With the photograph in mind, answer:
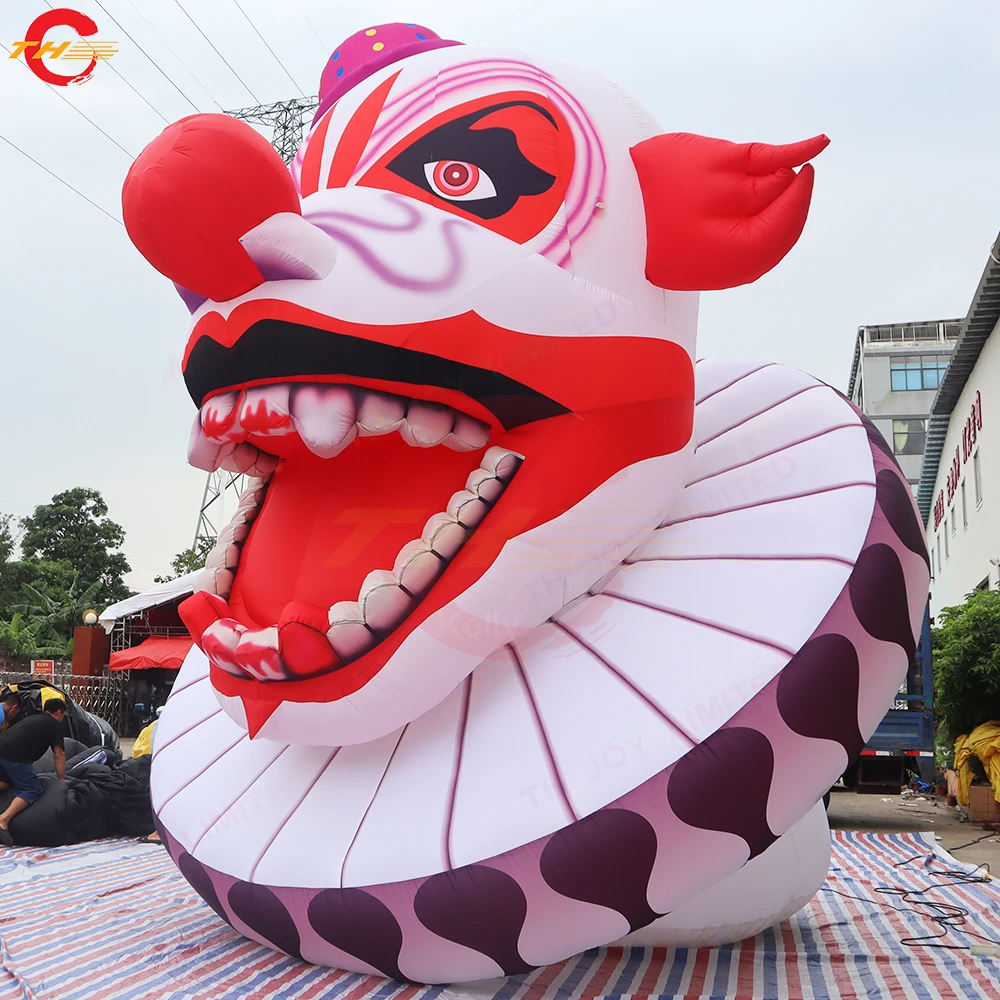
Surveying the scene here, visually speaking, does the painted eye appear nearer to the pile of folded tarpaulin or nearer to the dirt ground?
the pile of folded tarpaulin

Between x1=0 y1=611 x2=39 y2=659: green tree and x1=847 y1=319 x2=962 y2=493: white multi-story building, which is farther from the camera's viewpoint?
x1=847 y1=319 x2=962 y2=493: white multi-story building

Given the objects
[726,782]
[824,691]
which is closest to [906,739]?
[824,691]

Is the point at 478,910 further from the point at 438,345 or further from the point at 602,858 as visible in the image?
the point at 438,345

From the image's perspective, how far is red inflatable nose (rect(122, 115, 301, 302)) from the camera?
7.41 ft

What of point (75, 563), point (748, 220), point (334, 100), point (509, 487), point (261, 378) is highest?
point (334, 100)

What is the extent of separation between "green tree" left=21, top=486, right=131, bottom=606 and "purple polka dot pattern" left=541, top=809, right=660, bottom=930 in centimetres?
3469

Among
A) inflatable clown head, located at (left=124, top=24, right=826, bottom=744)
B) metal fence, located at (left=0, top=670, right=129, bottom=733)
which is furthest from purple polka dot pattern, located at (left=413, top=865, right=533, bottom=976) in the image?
metal fence, located at (left=0, top=670, right=129, bottom=733)

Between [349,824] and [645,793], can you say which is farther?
[349,824]

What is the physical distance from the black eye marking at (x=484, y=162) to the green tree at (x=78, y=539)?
34382 mm

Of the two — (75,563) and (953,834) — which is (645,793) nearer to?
(953,834)

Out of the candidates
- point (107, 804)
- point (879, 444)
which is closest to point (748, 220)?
point (879, 444)

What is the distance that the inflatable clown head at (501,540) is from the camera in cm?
235

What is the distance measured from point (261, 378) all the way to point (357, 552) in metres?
0.53

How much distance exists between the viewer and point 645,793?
2.31 m
